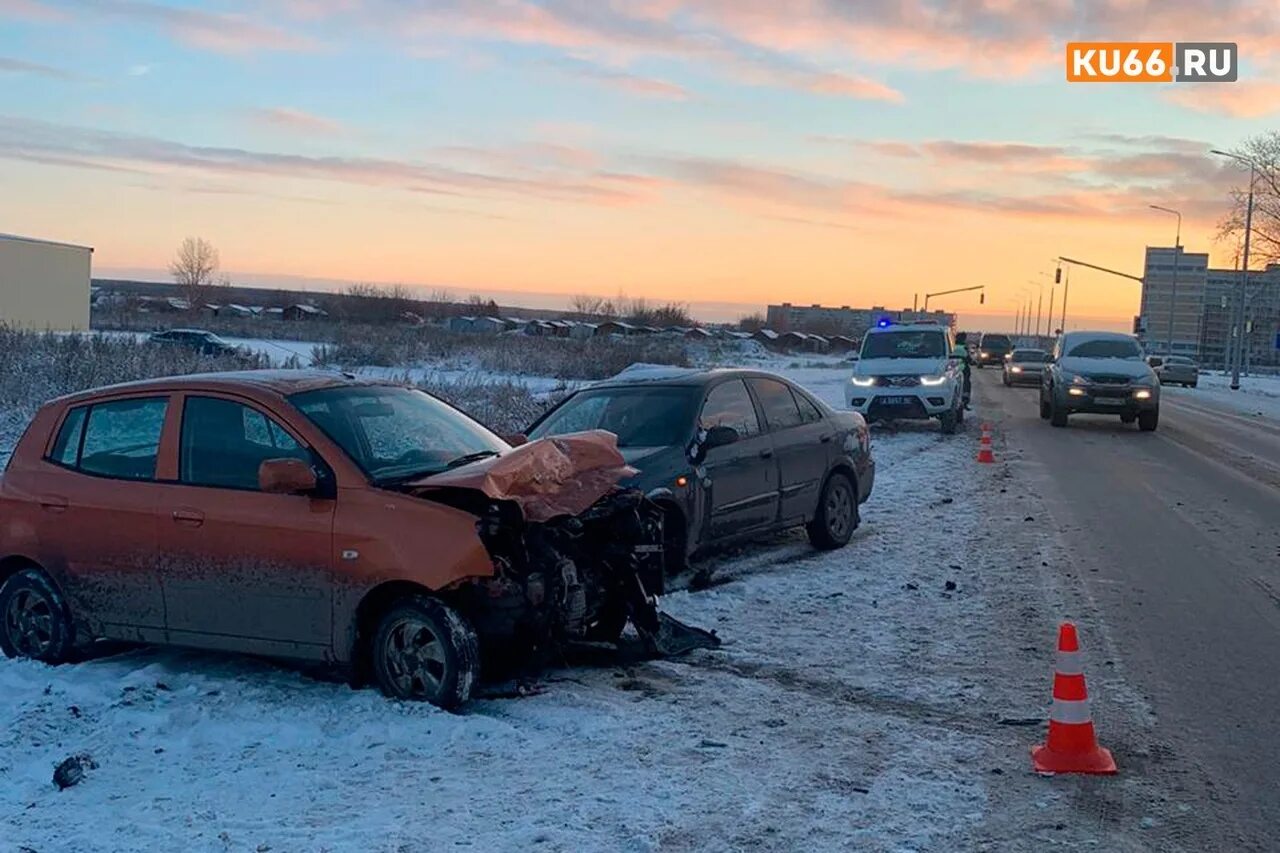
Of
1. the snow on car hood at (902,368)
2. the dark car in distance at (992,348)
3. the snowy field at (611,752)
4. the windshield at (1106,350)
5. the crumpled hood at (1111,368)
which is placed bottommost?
the snowy field at (611,752)

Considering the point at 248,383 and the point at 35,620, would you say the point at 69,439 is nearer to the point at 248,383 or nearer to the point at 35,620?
the point at 35,620

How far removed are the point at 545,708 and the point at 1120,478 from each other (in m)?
12.4

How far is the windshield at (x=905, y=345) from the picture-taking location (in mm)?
22891

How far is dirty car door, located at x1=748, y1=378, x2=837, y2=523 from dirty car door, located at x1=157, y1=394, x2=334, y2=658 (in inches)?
186

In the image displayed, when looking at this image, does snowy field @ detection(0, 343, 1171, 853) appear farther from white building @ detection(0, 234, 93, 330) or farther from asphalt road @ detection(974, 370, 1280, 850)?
white building @ detection(0, 234, 93, 330)

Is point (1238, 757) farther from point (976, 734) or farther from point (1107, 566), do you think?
point (1107, 566)

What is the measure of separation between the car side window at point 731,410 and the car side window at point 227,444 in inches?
148

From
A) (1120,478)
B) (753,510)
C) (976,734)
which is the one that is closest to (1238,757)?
(976,734)

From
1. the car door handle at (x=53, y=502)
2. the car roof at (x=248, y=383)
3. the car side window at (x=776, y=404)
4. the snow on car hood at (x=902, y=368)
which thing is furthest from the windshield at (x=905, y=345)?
the car door handle at (x=53, y=502)

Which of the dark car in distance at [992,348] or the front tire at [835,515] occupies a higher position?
the dark car in distance at [992,348]

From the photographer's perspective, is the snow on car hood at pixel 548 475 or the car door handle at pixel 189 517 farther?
the car door handle at pixel 189 517

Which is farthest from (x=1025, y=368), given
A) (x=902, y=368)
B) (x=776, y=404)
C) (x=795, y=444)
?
(x=795, y=444)

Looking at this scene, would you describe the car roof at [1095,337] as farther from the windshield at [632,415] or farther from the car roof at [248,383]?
the car roof at [248,383]

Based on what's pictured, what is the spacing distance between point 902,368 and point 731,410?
43.7ft
